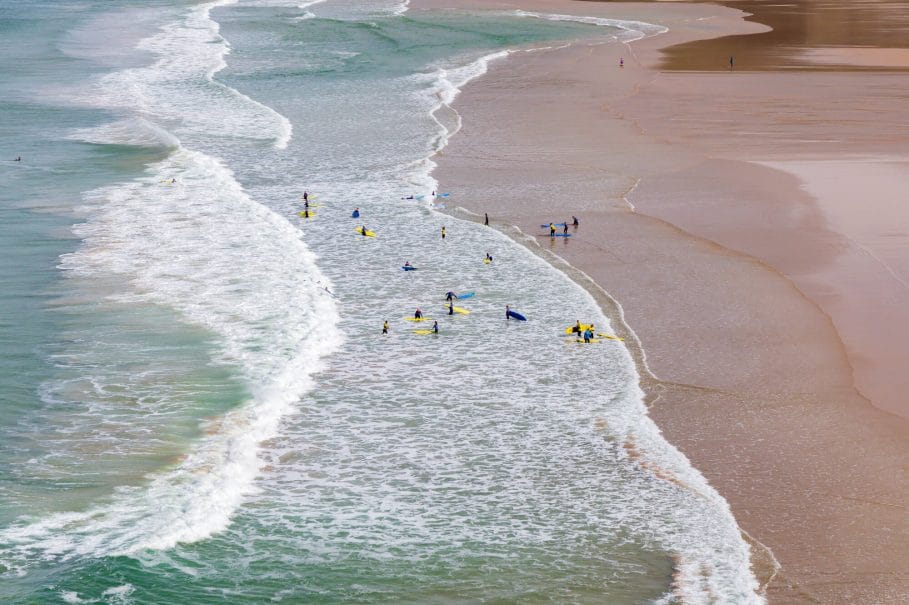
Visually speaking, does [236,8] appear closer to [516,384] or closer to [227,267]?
[227,267]

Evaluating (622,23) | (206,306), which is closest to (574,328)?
(206,306)

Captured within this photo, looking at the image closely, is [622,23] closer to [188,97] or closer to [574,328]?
[188,97]

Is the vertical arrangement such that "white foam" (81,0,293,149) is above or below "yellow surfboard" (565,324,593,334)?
above

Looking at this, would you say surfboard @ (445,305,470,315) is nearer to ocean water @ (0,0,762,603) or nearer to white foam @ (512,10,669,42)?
ocean water @ (0,0,762,603)

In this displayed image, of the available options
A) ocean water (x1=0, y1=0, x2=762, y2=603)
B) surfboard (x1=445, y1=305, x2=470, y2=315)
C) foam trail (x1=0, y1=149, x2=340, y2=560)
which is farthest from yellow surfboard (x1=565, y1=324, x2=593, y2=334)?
foam trail (x1=0, y1=149, x2=340, y2=560)

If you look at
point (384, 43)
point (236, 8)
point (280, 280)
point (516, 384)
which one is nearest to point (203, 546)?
point (516, 384)

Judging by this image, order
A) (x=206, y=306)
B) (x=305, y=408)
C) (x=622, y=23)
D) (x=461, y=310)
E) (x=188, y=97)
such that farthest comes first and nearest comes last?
(x=622, y=23), (x=188, y=97), (x=206, y=306), (x=461, y=310), (x=305, y=408)
